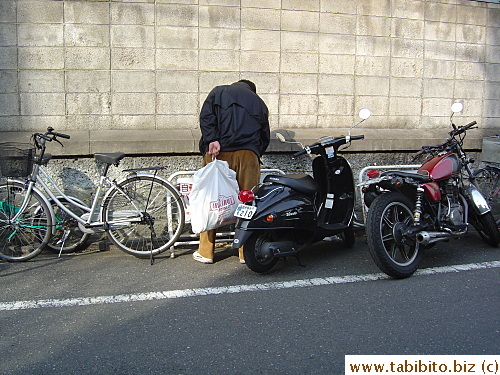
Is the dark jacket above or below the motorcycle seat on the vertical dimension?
above

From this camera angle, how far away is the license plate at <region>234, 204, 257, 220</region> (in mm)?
4668

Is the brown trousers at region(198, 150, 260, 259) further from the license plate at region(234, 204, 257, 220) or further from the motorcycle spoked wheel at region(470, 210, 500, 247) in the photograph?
the motorcycle spoked wheel at region(470, 210, 500, 247)

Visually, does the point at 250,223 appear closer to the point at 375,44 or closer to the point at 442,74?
the point at 375,44

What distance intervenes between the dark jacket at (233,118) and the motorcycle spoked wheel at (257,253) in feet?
3.29

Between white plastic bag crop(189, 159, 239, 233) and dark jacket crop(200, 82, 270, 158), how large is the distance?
0.32 meters

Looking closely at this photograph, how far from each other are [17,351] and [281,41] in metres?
4.95

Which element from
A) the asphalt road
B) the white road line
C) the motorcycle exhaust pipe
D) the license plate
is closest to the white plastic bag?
the license plate

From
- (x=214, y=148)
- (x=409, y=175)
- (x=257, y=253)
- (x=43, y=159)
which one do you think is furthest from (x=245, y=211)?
(x=43, y=159)

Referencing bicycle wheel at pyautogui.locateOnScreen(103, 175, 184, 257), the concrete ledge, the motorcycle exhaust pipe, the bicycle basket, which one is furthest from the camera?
the concrete ledge

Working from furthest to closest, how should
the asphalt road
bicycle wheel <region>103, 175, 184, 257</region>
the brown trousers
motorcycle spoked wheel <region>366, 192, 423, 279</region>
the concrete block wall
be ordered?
the concrete block wall < bicycle wheel <region>103, 175, 184, 257</region> < the brown trousers < motorcycle spoked wheel <region>366, 192, 423, 279</region> < the asphalt road

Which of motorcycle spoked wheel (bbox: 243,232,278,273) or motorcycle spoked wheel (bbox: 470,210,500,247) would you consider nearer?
motorcycle spoked wheel (bbox: 243,232,278,273)

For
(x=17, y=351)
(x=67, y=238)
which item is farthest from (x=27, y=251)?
(x=17, y=351)

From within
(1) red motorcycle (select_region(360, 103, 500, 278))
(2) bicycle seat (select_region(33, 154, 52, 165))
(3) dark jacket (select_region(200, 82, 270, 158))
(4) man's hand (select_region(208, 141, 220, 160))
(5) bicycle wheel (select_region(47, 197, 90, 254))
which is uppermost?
(3) dark jacket (select_region(200, 82, 270, 158))

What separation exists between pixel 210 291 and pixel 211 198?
947mm
